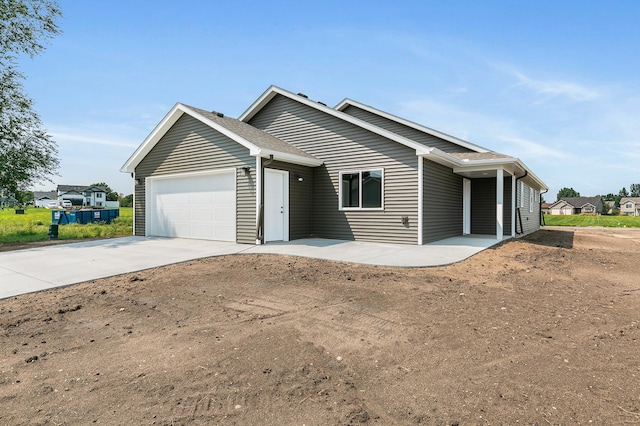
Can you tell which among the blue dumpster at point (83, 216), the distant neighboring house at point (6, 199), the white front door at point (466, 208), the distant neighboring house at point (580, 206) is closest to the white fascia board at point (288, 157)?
the white front door at point (466, 208)

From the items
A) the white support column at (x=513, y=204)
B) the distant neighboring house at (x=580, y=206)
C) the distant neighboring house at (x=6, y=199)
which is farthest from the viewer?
the distant neighboring house at (x=580, y=206)

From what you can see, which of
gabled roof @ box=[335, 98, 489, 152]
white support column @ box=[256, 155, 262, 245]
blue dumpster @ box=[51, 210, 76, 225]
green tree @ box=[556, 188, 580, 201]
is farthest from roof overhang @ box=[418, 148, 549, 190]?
green tree @ box=[556, 188, 580, 201]

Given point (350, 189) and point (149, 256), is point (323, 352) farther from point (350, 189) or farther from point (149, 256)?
point (350, 189)

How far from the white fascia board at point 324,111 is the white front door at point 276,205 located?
275 centimetres

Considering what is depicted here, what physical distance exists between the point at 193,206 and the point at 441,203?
898cm

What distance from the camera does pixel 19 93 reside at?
54.0 ft

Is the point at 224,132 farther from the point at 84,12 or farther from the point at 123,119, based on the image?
the point at 123,119

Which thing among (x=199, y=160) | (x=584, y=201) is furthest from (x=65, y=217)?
(x=584, y=201)

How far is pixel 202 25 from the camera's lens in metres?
10.9

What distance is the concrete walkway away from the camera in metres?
6.58

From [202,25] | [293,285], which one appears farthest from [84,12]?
[293,285]

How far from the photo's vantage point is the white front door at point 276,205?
436 inches

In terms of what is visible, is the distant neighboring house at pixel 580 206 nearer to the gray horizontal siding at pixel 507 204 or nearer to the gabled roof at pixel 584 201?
the gabled roof at pixel 584 201

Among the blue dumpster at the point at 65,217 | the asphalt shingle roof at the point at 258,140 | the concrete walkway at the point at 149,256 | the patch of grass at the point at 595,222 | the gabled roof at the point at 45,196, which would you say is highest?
the gabled roof at the point at 45,196
